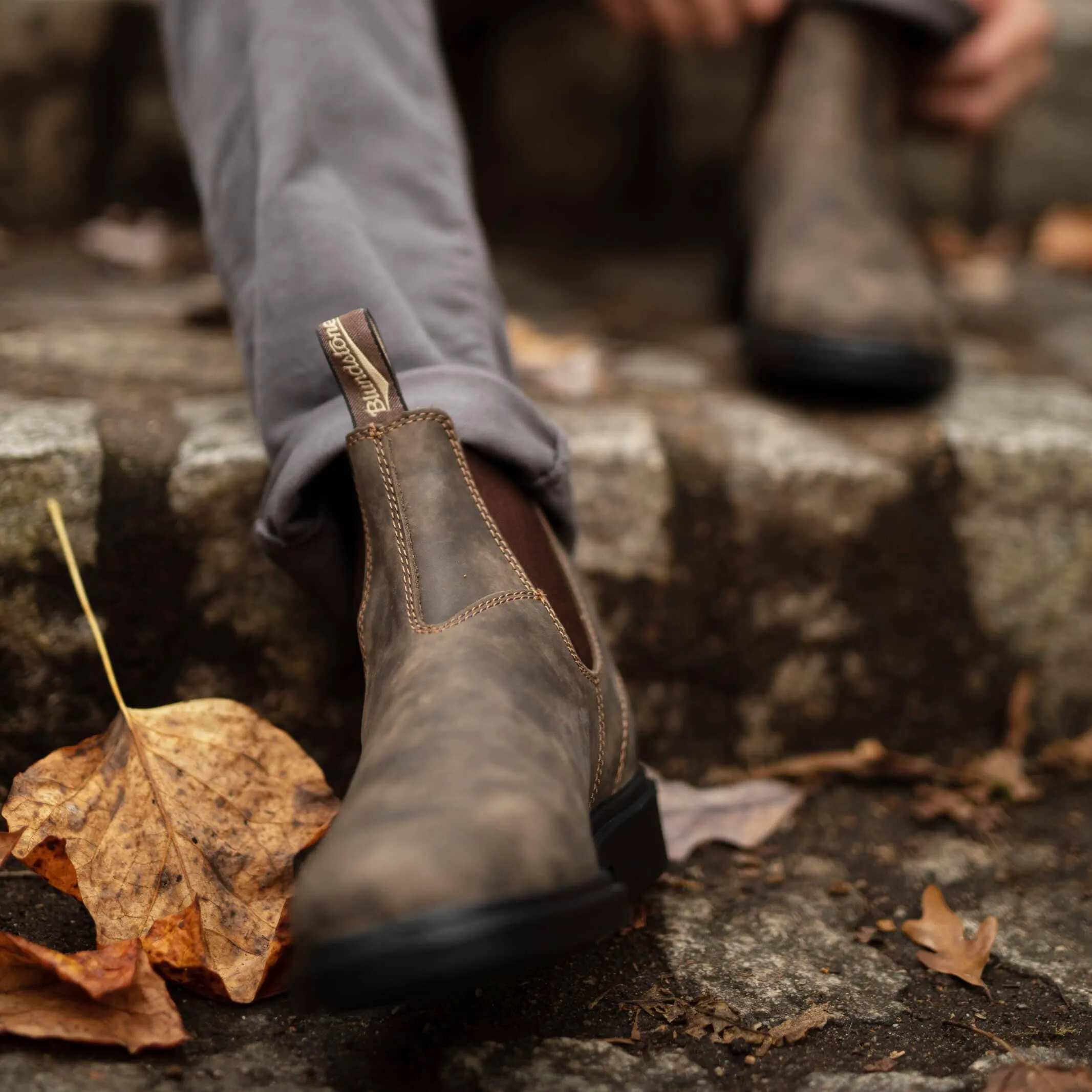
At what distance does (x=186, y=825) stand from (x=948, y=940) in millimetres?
542

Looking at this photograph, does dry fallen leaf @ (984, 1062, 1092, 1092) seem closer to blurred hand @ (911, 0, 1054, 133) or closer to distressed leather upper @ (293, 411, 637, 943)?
distressed leather upper @ (293, 411, 637, 943)

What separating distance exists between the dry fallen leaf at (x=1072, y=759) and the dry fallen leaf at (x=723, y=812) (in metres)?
0.27

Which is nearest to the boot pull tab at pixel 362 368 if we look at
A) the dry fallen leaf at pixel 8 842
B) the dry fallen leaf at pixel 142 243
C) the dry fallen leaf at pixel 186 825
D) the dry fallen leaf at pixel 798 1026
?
the dry fallen leaf at pixel 186 825

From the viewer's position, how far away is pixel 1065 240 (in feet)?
6.02

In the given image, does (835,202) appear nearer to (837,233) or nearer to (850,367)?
(837,233)

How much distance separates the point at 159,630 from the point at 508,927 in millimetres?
531

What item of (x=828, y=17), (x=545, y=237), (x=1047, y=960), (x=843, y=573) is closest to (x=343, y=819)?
(x=1047, y=960)

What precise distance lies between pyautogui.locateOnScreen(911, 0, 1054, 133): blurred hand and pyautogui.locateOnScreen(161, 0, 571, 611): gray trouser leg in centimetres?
72

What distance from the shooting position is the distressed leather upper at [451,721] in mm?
515

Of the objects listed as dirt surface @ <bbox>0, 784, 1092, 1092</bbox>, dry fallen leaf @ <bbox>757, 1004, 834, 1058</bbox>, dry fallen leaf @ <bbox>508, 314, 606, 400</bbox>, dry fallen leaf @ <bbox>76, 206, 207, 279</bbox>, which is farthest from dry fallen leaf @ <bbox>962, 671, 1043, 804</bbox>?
dry fallen leaf @ <bbox>76, 206, 207, 279</bbox>

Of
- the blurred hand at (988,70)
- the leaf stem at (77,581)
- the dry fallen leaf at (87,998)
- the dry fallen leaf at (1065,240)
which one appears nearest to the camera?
the dry fallen leaf at (87,998)

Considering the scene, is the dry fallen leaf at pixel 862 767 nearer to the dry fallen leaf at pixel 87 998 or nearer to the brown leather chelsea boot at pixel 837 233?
the brown leather chelsea boot at pixel 837 233

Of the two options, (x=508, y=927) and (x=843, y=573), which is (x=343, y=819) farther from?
(x=843, y=573)

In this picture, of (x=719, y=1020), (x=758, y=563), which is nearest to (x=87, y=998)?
(x=719, y=1020)
